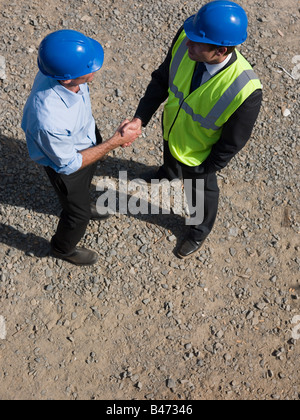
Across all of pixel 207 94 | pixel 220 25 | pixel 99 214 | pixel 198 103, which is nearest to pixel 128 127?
pixel 198 103

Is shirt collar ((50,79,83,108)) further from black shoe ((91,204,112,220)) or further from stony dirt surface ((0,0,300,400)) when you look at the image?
stony dirt surface ((0,0,300,400))

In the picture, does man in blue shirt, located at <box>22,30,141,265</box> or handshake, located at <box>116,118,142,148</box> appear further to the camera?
handshake, located at <box>116,118,142,148</box>

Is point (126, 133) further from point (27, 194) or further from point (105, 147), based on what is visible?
point (27, 194)

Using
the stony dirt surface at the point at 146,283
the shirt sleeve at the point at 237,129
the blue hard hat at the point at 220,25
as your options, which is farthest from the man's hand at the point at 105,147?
the stony dirt surface at the point at 146,283

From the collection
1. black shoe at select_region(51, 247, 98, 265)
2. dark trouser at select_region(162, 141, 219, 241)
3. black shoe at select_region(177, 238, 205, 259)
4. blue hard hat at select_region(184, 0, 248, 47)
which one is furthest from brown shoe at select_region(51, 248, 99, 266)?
blue hard hat at select_region(184, 0, 248, 47)

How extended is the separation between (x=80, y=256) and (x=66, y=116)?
1815 millimetres

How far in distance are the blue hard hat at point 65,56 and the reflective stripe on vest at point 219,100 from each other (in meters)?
0.90

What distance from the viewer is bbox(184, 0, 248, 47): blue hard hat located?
3.27 meters

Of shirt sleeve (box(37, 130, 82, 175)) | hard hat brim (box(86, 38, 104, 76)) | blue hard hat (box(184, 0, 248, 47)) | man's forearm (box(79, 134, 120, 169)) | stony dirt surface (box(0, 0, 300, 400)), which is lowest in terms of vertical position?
stony dirt surface (box(0, 0, 300, 400))

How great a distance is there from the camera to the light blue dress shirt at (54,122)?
3193mm

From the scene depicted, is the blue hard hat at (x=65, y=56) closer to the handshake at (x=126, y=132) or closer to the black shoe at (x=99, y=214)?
the handshake at (x=126, y=132)

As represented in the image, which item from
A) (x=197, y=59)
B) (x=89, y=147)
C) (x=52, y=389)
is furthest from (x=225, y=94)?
(x=52, y=389)

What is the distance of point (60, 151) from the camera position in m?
3.33

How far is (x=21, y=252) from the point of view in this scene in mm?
4832
